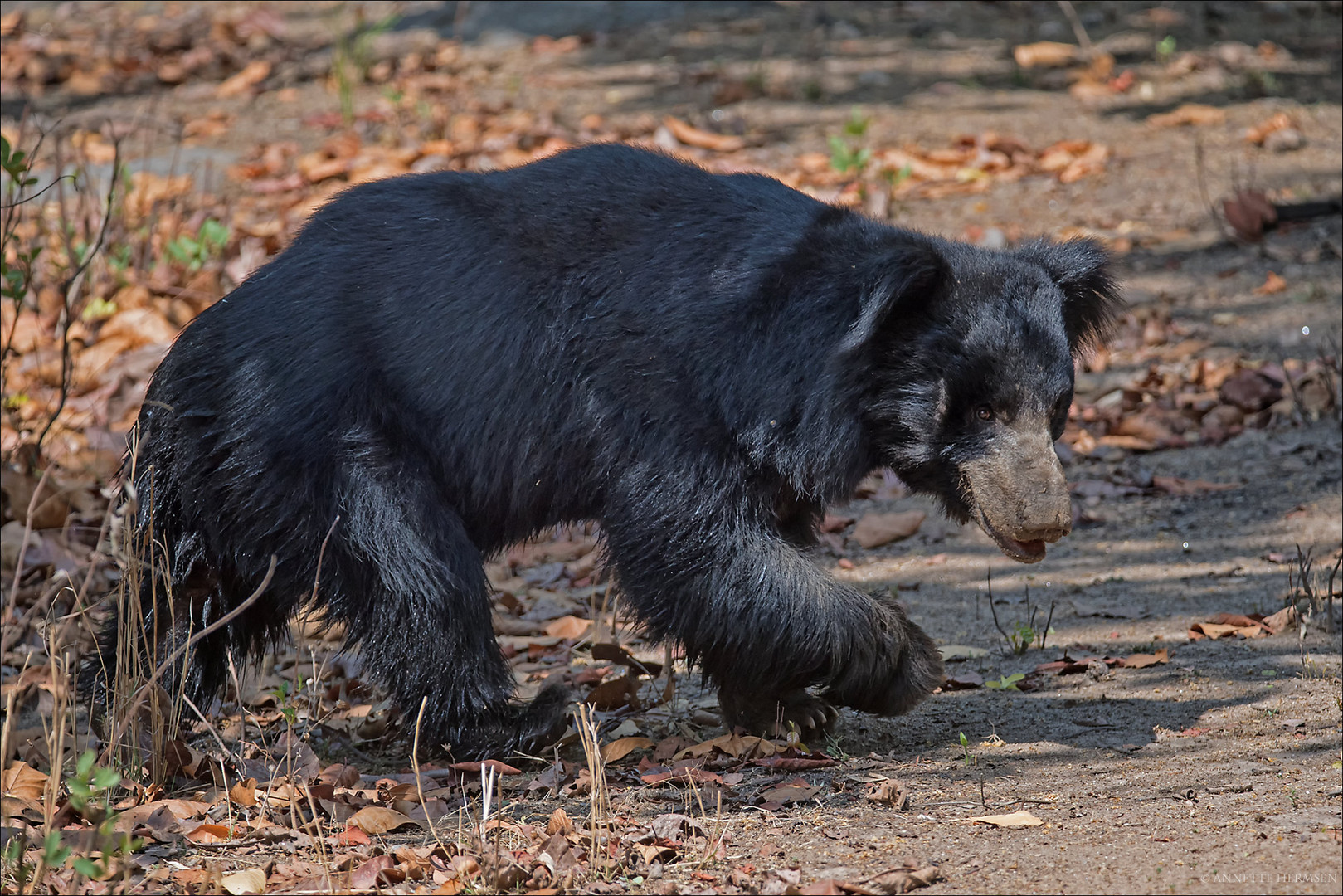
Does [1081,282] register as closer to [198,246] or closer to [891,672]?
[891,672]

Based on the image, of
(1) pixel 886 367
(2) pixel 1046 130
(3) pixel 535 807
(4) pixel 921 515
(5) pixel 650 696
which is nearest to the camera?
(3) pixel 535 807

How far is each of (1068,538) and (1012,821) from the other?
2.67 m

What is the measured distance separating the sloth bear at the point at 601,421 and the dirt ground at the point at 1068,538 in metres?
0.39

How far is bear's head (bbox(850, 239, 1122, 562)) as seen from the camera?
350cm

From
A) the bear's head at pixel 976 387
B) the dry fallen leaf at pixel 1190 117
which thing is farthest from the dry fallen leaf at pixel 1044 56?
the bear's head at pixel 976 387

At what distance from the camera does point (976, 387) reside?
11.7 ft

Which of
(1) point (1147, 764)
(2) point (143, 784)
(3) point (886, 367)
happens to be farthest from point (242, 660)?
(1) point (1147, 764)

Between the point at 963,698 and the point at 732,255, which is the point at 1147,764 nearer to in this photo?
the point at 963,698

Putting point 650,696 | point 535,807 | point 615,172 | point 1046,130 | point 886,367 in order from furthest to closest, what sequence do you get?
point 1046,130, point 650,696, point 615,172, point 886,367, point 535,807

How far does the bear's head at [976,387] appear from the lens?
3500 millimetres

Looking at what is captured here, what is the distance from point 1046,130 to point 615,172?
645cm

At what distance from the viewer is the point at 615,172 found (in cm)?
394

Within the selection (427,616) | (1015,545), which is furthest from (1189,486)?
(427,616)

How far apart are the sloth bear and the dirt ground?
0.39 m
